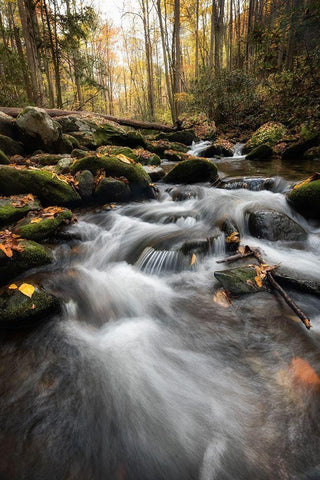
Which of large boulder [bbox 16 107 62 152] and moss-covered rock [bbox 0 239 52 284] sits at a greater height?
large boulder [bbox 16 107 62 152]

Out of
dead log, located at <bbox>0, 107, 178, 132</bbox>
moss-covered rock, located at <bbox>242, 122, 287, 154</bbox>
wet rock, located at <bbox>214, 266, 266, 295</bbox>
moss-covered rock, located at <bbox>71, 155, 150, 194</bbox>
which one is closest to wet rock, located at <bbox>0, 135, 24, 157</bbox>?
dead log, located at <bbox>0, 107, 178, 132</bbox>

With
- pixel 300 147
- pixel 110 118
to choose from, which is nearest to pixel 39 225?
pixel 300 147

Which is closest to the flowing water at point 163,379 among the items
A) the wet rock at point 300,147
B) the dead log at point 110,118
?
the wet rock at point 300,147

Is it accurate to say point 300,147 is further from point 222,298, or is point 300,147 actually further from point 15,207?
point 15,207

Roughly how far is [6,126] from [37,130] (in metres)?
1.23

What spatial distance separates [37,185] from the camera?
17.1ft

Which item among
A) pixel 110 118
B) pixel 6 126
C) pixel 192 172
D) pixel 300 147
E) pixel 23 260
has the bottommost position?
→ pixel 23 260

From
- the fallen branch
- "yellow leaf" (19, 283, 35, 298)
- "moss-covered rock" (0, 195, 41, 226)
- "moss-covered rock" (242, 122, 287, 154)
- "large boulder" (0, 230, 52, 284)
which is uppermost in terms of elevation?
"moss-covered rock" (242, 122, 287, 154)

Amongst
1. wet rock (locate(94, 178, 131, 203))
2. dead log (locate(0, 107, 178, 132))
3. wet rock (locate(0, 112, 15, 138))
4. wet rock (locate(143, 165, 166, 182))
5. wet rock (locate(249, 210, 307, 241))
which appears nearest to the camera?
wet rock (locate(249, 210, 307, 241))

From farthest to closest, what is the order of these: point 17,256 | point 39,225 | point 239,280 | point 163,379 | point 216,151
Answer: point 216,151 → point 39,225 → point 17,256 → point 239,280 → point 163,379

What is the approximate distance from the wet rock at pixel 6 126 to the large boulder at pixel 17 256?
642cm

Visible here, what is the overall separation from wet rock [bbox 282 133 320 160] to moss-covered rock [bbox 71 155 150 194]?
6.85 metres

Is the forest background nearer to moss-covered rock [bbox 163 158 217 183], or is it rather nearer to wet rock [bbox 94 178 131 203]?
moss-covered rock [bbox 163 158 217 183]

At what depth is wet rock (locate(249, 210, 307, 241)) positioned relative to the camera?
14.9ft
